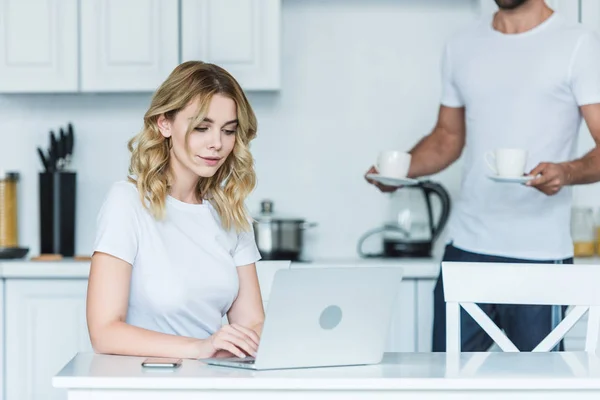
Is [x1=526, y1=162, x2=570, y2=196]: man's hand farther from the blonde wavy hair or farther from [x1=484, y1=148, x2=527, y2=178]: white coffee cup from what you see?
the blonde wavy hair

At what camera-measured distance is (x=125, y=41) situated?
3113mm

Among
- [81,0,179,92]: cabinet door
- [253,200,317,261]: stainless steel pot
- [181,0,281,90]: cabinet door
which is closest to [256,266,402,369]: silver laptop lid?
[253,200,317,261]: stainless steel pot

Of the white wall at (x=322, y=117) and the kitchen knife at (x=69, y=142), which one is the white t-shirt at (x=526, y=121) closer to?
the white wall at (x=322, y=117)

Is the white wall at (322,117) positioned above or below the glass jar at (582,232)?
above

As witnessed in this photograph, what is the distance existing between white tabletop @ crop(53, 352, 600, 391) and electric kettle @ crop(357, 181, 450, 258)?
1636mm

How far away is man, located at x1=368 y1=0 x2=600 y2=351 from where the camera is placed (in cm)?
245

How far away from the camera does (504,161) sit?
2303 millimetres

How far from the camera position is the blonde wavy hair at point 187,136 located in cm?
186

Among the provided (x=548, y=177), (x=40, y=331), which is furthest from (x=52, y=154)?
(x=548, y=177)

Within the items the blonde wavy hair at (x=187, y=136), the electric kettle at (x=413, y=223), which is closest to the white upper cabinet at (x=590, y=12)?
the electric kettle at (x=413, y=223)

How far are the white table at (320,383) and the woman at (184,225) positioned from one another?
0.33m

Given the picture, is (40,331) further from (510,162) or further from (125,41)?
(510,162)

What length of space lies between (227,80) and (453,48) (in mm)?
1002

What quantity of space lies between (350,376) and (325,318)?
100 millimetres
